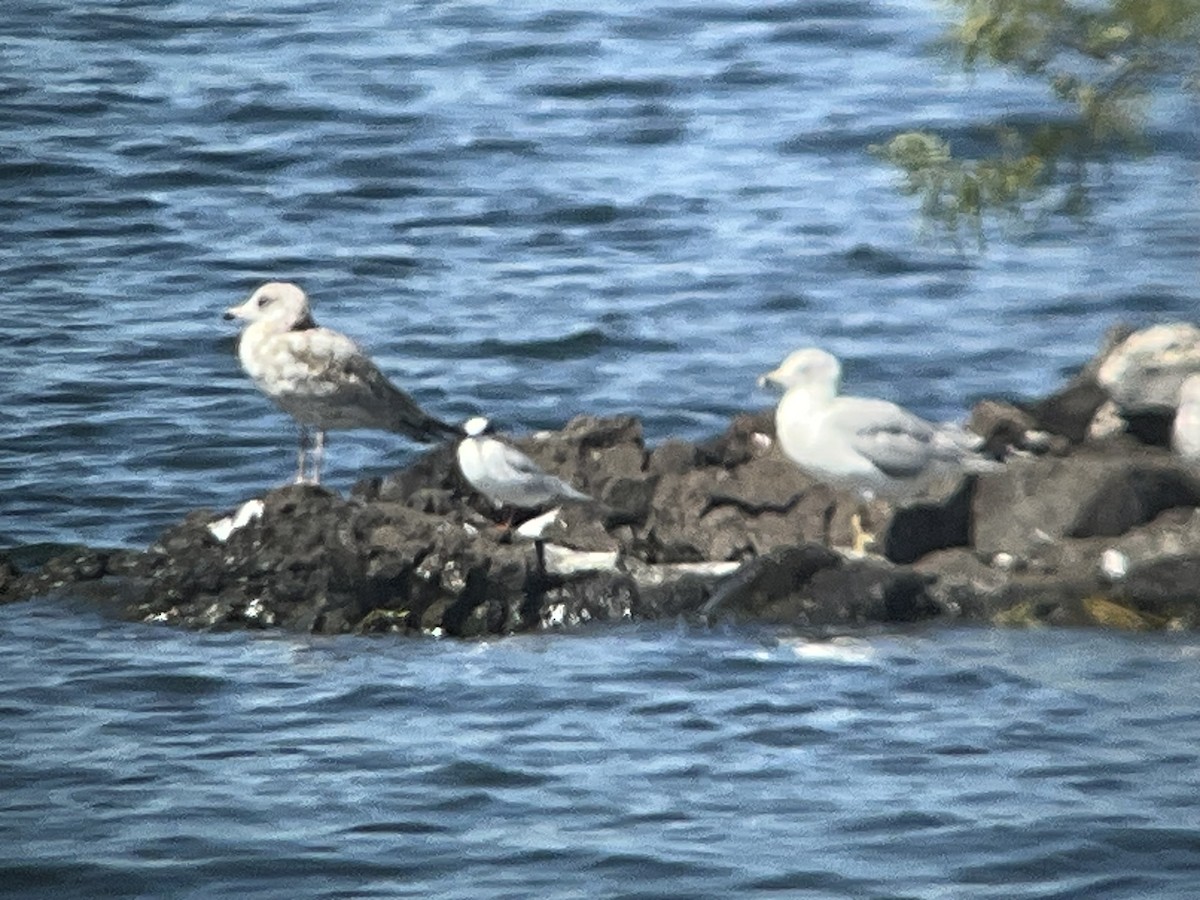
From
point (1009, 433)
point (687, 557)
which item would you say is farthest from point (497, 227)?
point (687, 557)

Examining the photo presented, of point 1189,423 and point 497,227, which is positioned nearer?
point 1189,423

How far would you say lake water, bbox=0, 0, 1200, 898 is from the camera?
38.9ft

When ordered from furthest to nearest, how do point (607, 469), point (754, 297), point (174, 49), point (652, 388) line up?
1. point (174, 49)
2. point (754, 297)
3. point (652, 388)
4. point (607, 469)

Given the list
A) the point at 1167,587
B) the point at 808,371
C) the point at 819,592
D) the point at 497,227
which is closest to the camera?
the point at 1167,587

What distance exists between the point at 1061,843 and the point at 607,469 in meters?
5.29

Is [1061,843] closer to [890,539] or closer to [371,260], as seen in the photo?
[890,539]

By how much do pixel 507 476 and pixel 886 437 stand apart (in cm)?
186

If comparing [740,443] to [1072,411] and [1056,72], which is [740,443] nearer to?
[1072,411]

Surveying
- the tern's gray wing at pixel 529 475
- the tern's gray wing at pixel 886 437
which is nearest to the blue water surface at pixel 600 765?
the tern's gray wing at pixel 529 475

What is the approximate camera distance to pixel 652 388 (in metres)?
21.4

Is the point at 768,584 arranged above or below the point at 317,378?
below

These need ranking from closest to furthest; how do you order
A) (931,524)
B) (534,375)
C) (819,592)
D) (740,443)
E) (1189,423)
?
(819,592), (931,524), (1189,423), (740,443), (534,375)

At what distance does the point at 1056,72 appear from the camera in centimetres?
1762

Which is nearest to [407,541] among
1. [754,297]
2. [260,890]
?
[260,890]
